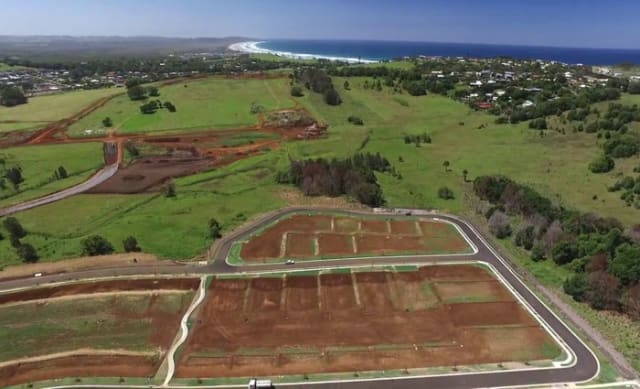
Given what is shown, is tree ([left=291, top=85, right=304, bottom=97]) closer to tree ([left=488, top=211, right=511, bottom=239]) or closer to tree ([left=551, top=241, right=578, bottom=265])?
tree ([left=488, top=211, right=511, bottom=239])

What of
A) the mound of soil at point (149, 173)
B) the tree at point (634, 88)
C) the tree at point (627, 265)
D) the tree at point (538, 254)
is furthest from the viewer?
the tree at point (634, 88)

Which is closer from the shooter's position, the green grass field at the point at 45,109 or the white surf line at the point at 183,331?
the white surf line at the point at 183,331

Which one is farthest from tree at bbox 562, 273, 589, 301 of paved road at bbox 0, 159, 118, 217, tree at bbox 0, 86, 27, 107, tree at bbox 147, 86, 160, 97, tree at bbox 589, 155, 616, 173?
tree at bbox 0, 86, 27, 107

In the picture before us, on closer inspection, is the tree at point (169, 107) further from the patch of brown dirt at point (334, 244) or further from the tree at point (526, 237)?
the tree at point (526, 237)

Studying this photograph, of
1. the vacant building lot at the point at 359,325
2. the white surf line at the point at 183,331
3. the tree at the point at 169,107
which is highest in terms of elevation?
the tree at the point at 169,107

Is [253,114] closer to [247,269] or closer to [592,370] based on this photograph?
[247,269]

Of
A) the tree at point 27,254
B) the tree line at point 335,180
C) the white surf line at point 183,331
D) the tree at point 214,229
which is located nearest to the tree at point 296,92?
the tree line at point 335,180

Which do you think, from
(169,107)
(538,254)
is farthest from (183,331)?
(169,107)
